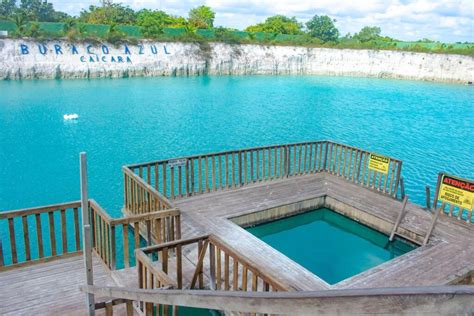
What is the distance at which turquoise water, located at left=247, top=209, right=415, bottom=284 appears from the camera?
7.45m

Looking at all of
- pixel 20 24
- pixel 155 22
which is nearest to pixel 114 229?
pixel 20 24

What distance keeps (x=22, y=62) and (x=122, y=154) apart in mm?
20916

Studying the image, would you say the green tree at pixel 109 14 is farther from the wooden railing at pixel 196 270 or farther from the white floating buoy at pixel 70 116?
the wooden railing at pixel 196 270

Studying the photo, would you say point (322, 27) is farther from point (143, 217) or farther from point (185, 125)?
point (143, 217)

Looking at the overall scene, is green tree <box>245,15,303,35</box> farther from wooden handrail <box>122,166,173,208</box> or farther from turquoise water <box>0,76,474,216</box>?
wooden handrail <box>122,166,173,208</box>

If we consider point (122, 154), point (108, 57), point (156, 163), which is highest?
point (108, 57)

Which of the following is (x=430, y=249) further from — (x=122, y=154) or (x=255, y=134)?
(x=255, y=134)

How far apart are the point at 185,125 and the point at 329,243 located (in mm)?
12385

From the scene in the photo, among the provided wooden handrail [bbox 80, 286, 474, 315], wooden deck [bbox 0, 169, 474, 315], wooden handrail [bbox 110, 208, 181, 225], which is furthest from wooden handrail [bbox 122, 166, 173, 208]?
wooden handrail [bbox 80, 286, 474, 315]

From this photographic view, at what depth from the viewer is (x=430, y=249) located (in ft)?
22.7

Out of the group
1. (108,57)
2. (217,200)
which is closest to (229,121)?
(217,200)

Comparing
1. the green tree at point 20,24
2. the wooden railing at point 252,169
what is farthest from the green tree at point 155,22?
the wooden railing at point 252,169

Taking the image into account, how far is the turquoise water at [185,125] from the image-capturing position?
1259cm

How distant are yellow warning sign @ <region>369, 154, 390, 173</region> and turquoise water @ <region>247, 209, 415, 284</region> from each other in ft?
4.20
